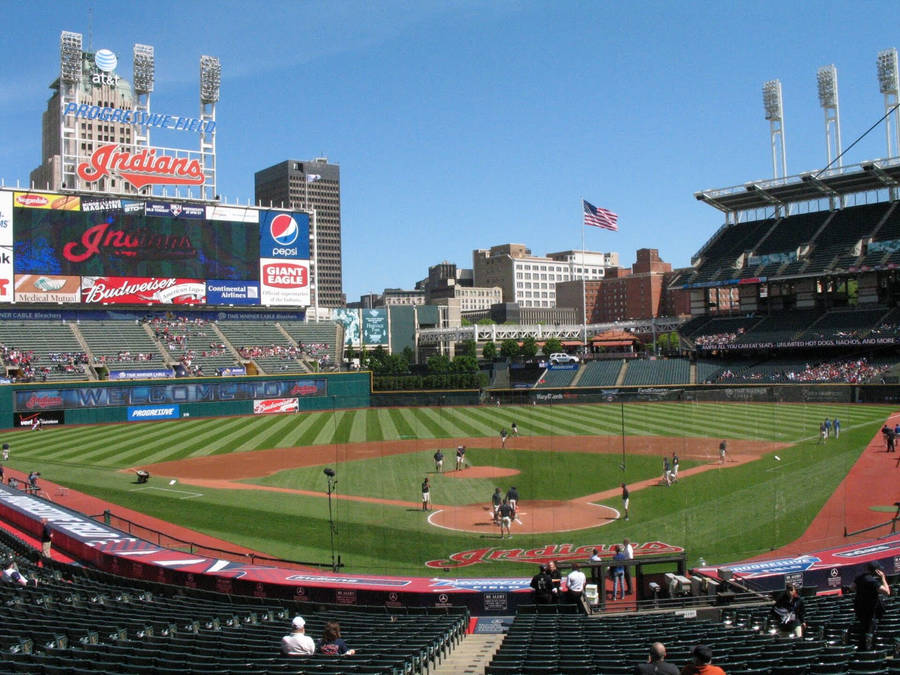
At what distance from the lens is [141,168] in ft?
241

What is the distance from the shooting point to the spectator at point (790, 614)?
474 inches

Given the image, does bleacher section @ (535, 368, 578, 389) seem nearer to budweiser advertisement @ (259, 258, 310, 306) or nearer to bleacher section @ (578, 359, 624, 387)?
bleacher section @ (578, 359, 624, 387)

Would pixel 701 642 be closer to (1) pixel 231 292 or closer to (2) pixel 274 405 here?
(2) pixel 274 405

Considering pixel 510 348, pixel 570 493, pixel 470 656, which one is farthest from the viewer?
pixel 510 348

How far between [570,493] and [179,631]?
14.8 metres

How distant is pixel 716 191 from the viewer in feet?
264

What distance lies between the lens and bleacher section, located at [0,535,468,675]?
9711mm

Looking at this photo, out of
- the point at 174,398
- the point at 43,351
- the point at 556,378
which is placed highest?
the point at 43,351

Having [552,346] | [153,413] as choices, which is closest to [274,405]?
[153,413]

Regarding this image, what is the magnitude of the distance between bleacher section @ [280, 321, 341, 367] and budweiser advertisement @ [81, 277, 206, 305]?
10.00 metres

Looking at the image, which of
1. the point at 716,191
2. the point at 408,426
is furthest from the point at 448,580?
the point at 716,191

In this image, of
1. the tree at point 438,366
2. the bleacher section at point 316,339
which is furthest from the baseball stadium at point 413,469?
the tree at point 438,366

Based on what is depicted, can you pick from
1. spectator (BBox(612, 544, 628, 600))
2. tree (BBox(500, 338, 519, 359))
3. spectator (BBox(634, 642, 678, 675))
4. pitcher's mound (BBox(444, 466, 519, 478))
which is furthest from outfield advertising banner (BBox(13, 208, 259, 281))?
spectator (BBox(634, 642, 678, 675))

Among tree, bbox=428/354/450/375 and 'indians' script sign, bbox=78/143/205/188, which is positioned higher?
'indians' script sign, bbox=78/143/205/188
